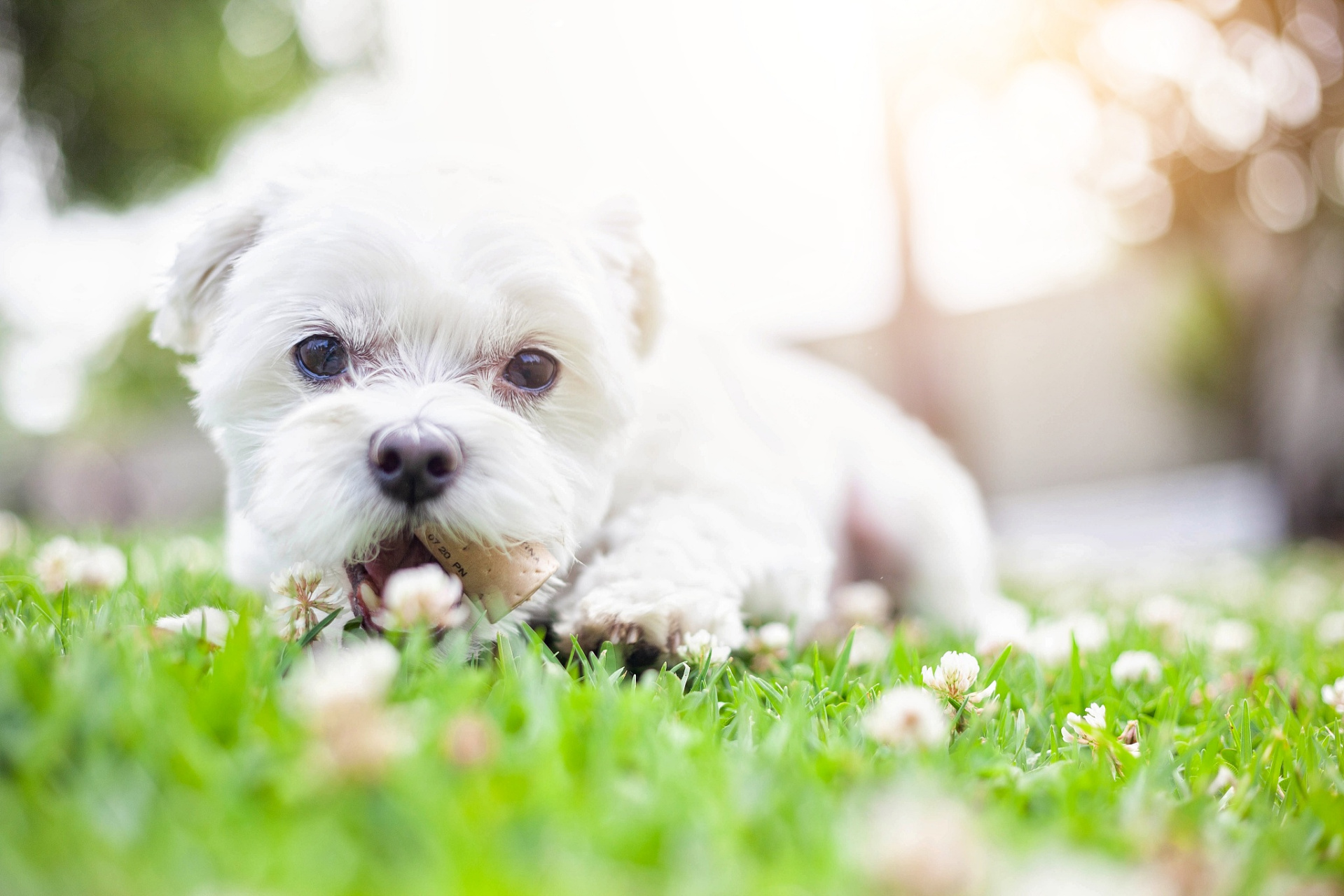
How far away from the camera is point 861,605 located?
8.84ft

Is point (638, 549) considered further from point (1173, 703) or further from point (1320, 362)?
point (1320, 362)

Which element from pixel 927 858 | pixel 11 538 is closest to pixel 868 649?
pixel 927 858

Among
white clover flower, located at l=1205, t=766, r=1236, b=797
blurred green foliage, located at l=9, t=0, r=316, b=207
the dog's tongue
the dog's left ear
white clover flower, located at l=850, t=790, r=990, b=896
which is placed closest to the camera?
white clover flower, located at l=850, t=790, r=990, b=896

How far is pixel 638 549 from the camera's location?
1996 mm

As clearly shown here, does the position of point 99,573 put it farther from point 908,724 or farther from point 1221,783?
point 1221,783

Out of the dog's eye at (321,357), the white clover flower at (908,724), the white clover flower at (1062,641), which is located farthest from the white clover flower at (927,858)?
the dog's eye at (321,357)

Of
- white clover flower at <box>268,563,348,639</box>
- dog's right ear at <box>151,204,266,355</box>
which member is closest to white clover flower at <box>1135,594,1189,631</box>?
white clover flower at <box>268,563,348,639</box>

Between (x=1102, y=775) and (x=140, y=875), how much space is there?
1.17 metres

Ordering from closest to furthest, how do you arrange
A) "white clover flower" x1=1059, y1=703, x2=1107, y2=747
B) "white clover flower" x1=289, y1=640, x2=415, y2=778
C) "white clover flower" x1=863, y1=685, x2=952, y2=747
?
"white clover flower" x1=289, y1=640, x2=415, y2=778 → "white clover flower" x1=863, y1=685, x2=952, y2=747 → "white clover flower" x1=1059, y1=703, x2=1107, y2=747

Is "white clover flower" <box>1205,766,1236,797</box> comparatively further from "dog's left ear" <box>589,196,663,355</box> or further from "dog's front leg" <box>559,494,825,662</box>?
"dog's left ear" <box>589,196,663,355</box>

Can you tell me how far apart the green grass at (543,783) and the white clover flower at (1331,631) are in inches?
55.1

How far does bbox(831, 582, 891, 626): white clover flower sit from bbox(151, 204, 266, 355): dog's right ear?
6.08ft

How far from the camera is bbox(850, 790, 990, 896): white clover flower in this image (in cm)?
73

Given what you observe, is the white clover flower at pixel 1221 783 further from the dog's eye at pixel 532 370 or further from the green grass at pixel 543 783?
the dog's eye at pixel 532 370
